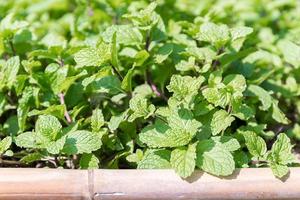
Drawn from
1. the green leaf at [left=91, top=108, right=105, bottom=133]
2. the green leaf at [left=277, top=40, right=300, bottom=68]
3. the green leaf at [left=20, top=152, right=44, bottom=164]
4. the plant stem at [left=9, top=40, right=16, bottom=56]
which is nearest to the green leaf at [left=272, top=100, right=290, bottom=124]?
the green leaf at [left=277, top=40, right=300, bottom=68]

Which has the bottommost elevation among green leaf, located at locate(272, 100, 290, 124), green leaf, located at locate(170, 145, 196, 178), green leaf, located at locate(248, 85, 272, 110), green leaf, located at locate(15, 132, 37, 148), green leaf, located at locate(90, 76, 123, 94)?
green leaf, located at locate(272, 100, 290, 124)

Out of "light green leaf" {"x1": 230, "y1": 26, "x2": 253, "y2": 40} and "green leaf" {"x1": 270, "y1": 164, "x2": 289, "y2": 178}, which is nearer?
"green leaf" {"x1": 270, "y1": 164, "x2": 289, "y2": 178}

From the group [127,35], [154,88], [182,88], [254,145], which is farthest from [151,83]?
[254,145]

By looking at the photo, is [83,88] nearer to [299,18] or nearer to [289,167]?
[289,167]

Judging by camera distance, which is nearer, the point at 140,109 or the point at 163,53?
the point at 140,109

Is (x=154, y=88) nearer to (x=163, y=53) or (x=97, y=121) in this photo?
(x=163, y=53)

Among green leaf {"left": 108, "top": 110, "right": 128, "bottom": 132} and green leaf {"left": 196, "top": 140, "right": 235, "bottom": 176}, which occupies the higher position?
green leaf {"left": 196, "top": 140, "right": 235, "bottom": 176}

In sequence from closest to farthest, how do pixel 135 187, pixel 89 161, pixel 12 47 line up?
pixel 135 187, pixel 89 161, pixel 12 47

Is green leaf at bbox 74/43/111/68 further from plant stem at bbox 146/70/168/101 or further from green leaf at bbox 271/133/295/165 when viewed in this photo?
→ green leaf at bbox 271/133/295/165
